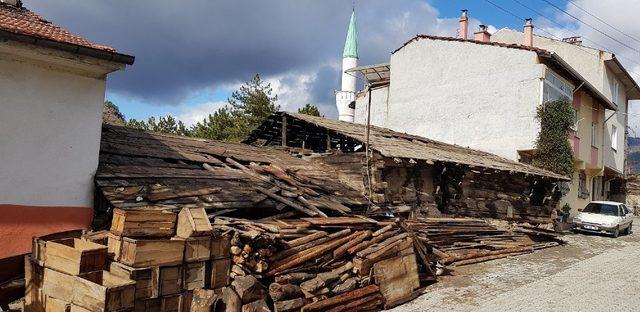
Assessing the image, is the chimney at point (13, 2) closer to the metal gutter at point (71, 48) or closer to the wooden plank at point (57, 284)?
the metal gutter at point (71, 48)

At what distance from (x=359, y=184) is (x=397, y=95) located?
1437 centimetres

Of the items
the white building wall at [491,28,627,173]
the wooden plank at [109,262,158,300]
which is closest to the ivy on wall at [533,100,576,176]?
the white building wall at [491,28,627,173]

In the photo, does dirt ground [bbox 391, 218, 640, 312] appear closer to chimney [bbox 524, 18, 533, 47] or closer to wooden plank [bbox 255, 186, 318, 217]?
wooden plank [bbox 255, 186, 318, 217]

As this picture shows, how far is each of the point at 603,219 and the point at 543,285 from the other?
12054 millimetres

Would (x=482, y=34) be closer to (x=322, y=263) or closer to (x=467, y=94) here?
(x=467, y=94)

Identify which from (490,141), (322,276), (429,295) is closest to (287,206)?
(322,276)

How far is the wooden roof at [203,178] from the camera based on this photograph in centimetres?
870

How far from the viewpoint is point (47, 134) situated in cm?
798

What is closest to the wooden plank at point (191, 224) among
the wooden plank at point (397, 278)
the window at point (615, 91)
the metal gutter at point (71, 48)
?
the metal gutter at point (71, 48)

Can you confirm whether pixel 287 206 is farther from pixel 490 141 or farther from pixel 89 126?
pixel 490 141

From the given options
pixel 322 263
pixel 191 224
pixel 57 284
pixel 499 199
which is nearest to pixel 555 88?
pixel 499 199

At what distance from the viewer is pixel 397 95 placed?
27.7 meters

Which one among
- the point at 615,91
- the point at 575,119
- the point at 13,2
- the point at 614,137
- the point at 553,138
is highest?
the point at 615,91

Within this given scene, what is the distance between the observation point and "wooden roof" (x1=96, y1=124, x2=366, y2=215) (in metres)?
8.70
